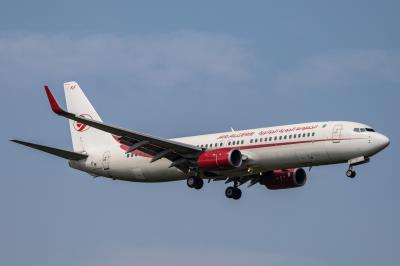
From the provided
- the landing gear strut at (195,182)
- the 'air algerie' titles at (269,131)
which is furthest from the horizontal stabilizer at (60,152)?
the 'air algerie' titles at (269,131)

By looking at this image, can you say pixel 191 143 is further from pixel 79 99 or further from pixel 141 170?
pixel 79 99

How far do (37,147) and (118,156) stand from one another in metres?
6.95

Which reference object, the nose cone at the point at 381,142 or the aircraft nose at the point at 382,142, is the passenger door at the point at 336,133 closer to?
the nose cone at the point at 381,142

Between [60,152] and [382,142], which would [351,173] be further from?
[60,152]

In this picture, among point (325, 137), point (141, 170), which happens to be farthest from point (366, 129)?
point (141, 170)

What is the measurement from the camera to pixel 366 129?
228 feet

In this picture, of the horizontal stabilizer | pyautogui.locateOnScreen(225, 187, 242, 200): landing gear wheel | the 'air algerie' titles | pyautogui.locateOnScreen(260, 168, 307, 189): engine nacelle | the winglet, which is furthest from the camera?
pyautogui.locateOnScreen(225, 187, 242, 200): landing gear wheel

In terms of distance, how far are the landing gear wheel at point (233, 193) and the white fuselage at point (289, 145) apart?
11.1 feet

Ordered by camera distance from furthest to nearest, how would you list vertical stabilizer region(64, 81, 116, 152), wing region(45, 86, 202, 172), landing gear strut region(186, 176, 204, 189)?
vertical stabilizer region(64, 81, 116, 152) → landing gear strut region(186, 176, 204, 189) → wing region(45, 86, 202, 172)

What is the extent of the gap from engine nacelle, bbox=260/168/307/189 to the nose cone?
30.7 ft

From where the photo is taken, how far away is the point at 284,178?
76625 mm

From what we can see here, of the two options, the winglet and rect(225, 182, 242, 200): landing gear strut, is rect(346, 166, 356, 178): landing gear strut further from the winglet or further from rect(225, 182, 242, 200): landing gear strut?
the winglet

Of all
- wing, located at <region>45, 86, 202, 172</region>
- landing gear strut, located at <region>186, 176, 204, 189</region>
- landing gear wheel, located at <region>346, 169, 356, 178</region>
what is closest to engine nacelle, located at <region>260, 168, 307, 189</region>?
landing gear strut, located at <region>186, 176, 204, 189</region>

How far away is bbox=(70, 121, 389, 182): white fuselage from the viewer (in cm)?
6869
